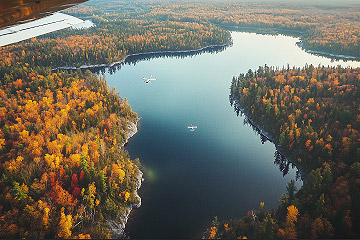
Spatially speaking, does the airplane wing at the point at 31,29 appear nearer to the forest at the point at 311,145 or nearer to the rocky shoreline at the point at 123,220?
the rocky shoreline at the point at 123,220

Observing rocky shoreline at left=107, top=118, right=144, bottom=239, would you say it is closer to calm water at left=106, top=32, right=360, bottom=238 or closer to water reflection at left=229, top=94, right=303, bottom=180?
calm water at left=106, top=32, right=360, bottom=238

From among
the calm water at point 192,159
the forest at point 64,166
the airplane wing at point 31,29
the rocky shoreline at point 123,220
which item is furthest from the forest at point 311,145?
the airplane wing at point 31,29

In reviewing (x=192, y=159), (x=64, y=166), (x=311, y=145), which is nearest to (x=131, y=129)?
(x=192, y=159)

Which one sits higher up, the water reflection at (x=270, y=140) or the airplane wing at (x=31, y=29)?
the airplane wing at (x=31, y=29)

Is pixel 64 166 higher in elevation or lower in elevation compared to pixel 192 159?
higher

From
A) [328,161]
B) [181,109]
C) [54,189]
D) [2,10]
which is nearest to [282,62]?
[181,109]

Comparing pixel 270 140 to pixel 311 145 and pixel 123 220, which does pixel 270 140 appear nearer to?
pixel 311 145
